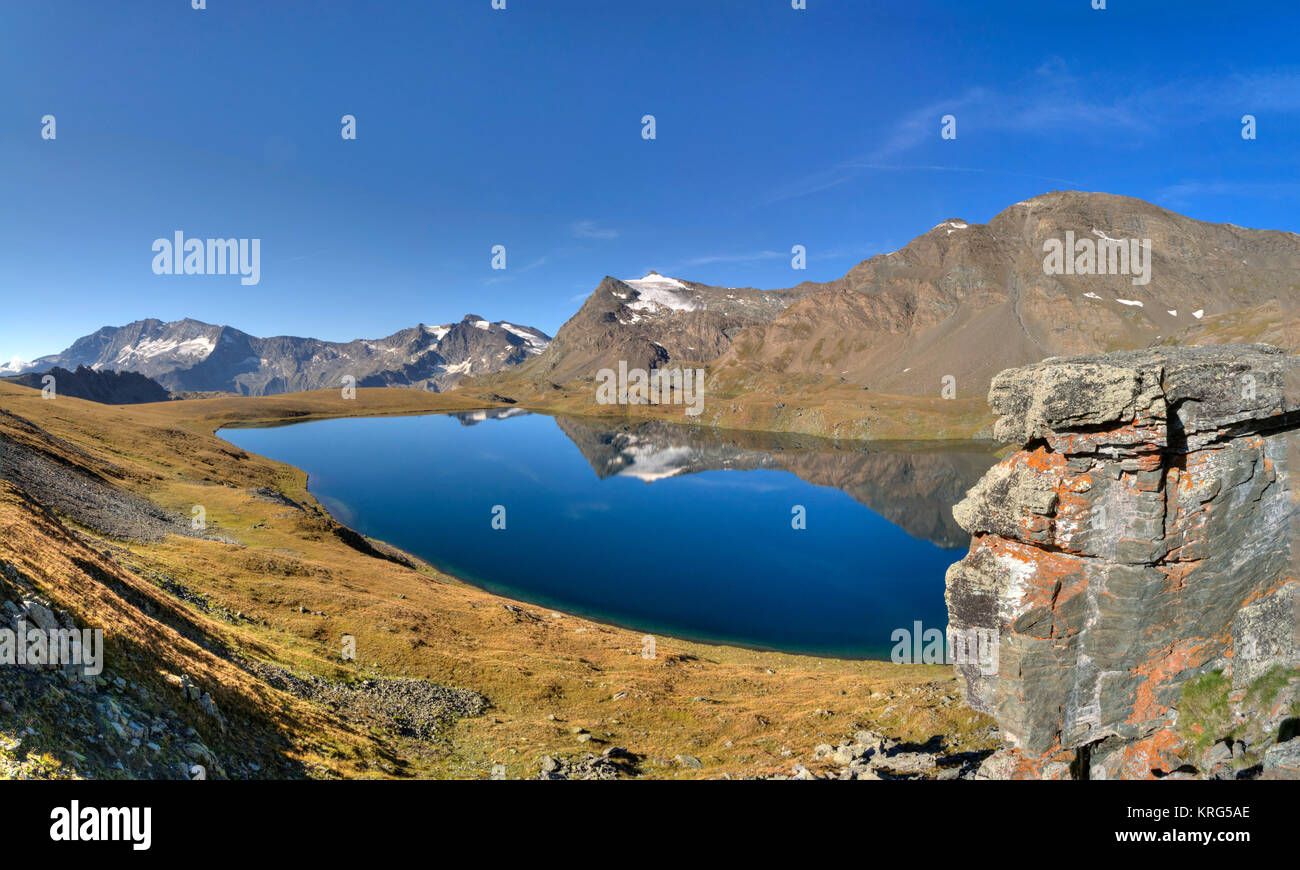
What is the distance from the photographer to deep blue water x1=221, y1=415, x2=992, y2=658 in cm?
5634

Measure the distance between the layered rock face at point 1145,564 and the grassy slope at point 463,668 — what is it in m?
5.72

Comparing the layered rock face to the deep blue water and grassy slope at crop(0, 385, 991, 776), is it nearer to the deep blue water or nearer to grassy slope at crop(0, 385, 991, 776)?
grassy slope at crop(0, 385, 991, 776)

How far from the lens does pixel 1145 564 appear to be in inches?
514

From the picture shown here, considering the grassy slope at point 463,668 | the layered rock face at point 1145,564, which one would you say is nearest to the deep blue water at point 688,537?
the grassy slope at point 463,668

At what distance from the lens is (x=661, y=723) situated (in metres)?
25.5

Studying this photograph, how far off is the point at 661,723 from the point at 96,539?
126 feet

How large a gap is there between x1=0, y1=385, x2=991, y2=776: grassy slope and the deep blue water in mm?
11283

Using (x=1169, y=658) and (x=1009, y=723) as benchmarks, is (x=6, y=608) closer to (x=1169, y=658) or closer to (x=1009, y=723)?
(x=1009, y=723)

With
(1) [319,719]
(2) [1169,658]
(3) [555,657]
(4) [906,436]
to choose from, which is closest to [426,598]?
(3) [555,657]

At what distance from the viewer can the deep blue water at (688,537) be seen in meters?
56.3

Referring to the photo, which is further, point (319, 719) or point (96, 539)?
point (96, 539)

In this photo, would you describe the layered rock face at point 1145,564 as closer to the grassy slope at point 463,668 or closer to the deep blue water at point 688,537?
the grassy slope at point 463,668

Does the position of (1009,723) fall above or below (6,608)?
below

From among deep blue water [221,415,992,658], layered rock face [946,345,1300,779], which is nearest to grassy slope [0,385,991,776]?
layered rock face [946,345,1300,779]
